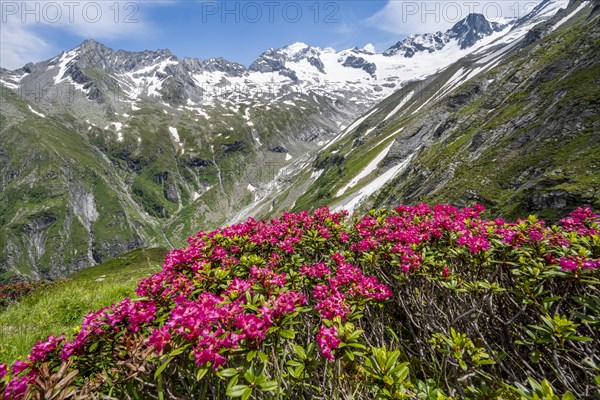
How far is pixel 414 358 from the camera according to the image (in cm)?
591

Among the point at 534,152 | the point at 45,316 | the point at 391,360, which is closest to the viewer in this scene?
the point at 391,360

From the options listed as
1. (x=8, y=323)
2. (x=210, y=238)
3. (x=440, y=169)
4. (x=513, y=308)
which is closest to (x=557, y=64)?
(x=440, y=169)

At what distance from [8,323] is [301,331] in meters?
9.90

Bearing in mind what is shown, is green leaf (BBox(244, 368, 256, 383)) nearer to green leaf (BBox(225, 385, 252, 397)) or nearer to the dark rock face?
green leaf (BBox(225, 385, 252, 397))

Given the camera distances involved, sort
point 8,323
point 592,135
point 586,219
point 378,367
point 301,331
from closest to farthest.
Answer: point 378,367 → point 301,331 → point 586,219 → point 8,323 → point 592,135

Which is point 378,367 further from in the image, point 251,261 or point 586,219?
point 586,219

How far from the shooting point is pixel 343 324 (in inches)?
174

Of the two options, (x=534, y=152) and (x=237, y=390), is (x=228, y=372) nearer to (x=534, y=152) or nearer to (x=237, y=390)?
(x=237, y=390)

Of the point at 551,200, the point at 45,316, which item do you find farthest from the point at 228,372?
the point at 551,200

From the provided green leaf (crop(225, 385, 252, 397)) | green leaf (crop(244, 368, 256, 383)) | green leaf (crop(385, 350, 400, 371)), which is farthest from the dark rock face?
green leaf (crop(225, 385, 252, 397))

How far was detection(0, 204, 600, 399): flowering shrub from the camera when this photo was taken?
11.6ft

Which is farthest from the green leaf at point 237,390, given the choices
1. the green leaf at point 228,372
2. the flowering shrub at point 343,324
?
the green leaf at point 228,372

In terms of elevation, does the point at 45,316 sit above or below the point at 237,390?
above

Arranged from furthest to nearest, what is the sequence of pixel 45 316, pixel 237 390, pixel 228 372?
pixel 45 316 < pixel 228 372 < pixel 237 390
